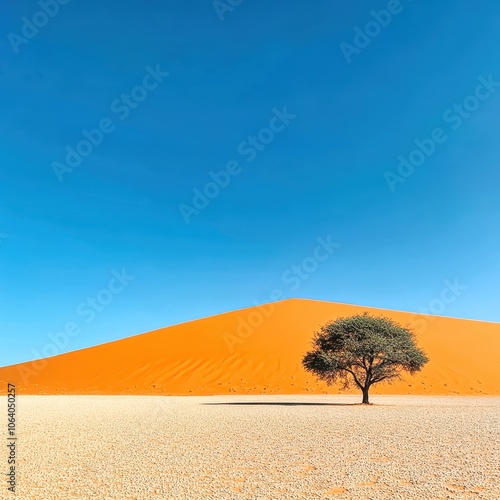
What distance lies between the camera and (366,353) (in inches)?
1123

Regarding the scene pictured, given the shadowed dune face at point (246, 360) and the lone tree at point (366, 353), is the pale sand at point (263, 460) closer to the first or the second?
the lone tree at point (366, 353)

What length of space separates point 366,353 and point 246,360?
95.9 ft

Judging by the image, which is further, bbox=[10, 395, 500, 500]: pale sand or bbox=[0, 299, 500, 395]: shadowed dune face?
bbox=[0, 299, 500, 395]: shadowed dune face

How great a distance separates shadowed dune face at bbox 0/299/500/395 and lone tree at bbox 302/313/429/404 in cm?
1592

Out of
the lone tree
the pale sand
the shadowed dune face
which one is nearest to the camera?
the pale sand

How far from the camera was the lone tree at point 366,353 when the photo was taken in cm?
2848

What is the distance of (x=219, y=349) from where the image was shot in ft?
202

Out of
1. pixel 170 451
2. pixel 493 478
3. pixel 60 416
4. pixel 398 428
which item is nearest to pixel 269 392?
pixel 60 416

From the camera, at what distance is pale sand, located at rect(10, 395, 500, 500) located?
740cm

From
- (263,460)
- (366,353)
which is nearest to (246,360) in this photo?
(366,353)

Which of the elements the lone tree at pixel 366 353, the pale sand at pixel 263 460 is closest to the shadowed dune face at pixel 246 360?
the lone tree at pixel 366 353

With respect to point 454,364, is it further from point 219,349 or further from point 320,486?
point 320,486

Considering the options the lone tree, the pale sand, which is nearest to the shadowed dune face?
the lone tree

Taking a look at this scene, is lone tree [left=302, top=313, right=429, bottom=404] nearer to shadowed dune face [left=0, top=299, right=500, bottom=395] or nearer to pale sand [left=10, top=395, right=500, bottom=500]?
pale sand [left=10, top=395, right=500, bottom=500]
